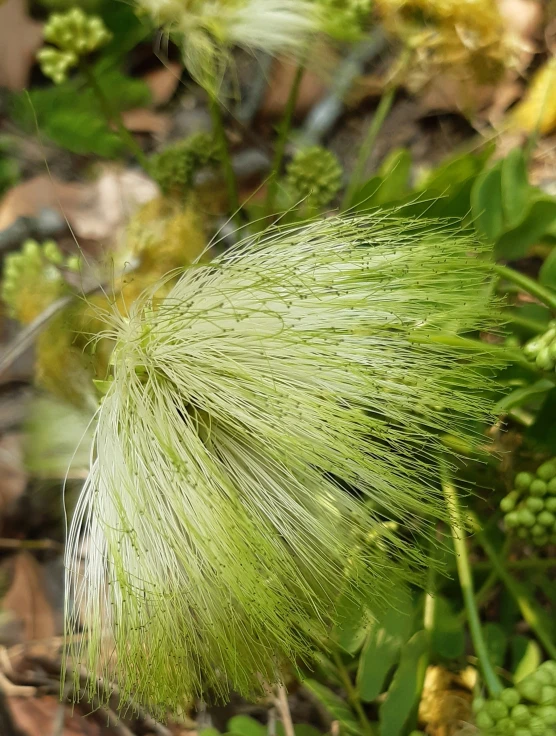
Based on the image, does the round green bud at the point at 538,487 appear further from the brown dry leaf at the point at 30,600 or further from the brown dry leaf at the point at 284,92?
the brown dry leaf at the point at 284,92

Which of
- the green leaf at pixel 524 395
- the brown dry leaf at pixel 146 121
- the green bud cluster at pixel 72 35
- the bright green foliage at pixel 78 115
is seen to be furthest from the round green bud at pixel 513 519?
the brown dry leaf at pixel 146 121

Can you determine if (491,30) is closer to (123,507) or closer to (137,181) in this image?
(137,181)

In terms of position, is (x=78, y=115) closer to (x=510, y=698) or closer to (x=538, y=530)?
(x=538, y=530)

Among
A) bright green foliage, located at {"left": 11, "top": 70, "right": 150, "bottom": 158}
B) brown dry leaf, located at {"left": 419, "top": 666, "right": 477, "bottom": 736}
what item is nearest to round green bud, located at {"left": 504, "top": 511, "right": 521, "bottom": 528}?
brown dry leaf, located at {"left": 419, "top": 666, "right": 477, "bottom": 736}

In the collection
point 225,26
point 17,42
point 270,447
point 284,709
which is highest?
point 17,42

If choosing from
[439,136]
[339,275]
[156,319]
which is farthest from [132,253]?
[439,136]

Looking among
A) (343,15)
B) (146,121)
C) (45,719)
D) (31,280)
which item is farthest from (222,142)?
(45,719)
